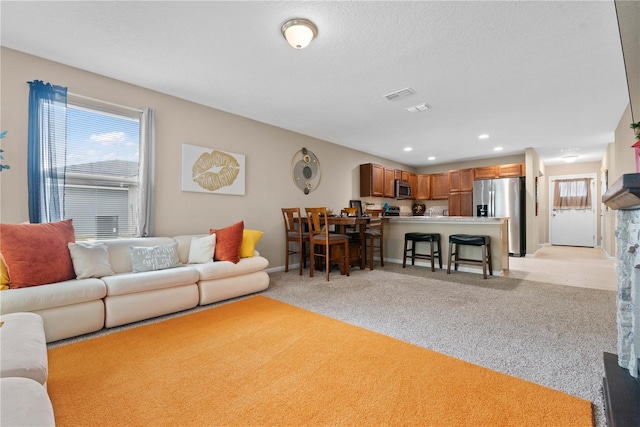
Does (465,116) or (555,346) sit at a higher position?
(465,116)

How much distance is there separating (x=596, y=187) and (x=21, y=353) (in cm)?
1108

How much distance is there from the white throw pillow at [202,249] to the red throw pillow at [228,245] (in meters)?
0.07

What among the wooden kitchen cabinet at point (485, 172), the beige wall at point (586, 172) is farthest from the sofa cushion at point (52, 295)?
the beige wall at point (586, 172)

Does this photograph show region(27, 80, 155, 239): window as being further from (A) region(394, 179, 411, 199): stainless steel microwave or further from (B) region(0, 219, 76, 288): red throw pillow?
(A) region(394, 179, 411, 199): stainless steel microwave

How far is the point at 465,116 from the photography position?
14.1 ft

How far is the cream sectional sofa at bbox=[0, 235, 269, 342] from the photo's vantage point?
213 cm

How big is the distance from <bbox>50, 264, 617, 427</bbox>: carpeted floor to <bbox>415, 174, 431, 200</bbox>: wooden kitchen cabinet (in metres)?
4.39

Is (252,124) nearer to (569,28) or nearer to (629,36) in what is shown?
(569,28)

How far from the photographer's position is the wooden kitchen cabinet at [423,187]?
8.35 meters

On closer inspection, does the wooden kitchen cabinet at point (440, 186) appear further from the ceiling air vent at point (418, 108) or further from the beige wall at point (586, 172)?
the ceiling air vent at point (418, 108)

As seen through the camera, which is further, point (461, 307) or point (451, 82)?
point (451, 82)

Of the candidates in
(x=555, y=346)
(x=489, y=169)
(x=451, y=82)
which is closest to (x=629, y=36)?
(x=451, y=82)

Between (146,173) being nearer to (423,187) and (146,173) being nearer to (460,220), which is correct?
(460,220)

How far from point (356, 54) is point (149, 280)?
2.86 meters
